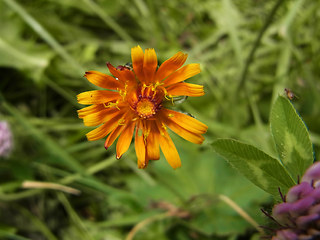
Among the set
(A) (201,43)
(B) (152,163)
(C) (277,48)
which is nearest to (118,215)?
(B) (152,163)

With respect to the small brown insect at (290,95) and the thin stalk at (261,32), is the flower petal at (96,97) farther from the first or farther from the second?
the thin stalk at (261,32)

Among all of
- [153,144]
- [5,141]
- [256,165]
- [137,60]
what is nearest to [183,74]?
[137,60]

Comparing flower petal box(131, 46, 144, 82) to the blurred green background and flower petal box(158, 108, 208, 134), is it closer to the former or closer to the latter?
flower petal box(158, 108, 208, 134)

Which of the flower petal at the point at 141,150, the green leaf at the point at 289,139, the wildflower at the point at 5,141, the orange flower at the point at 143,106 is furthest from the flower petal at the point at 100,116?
the wildflower at the point at 5,141

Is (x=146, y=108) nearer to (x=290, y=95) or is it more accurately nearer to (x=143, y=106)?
(x=143, y=106)

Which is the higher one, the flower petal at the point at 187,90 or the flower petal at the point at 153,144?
the flower petal at the point at 187,90

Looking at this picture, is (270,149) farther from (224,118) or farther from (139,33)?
(139,33)
